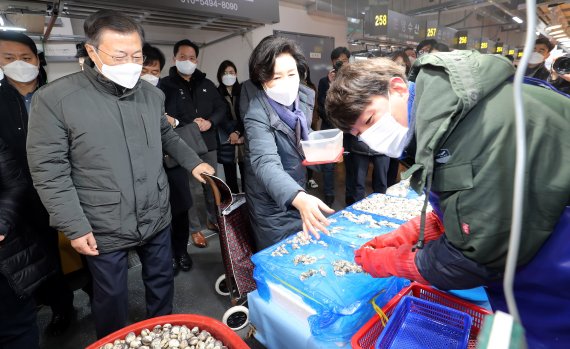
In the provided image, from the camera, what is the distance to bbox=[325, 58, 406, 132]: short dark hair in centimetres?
100

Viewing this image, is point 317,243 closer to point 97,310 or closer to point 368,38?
point 97,310

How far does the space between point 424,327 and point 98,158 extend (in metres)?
1.51

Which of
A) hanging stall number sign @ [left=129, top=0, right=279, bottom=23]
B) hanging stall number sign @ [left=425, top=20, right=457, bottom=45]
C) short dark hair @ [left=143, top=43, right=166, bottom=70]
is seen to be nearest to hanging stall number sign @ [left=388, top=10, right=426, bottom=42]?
hanging stall number sign @ [left=425, top=20, right=457, bottom=45]

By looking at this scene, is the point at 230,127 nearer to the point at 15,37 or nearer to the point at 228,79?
the point at 228,79

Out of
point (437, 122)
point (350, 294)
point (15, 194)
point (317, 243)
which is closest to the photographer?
point (437, 122)

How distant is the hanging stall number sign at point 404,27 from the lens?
22.1 ft

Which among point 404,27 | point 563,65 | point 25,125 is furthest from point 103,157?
point 404,27

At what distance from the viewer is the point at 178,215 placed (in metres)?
2.49

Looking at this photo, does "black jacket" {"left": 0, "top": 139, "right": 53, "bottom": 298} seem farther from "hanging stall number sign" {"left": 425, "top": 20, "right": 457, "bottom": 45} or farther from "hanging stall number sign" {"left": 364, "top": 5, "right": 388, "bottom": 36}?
"hanging stall number sign" {"left": 425, "top": 20, "right": 457, "bottom": 45}

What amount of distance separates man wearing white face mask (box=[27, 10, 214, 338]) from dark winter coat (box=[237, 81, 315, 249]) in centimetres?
50

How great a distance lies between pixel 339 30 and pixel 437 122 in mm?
6520

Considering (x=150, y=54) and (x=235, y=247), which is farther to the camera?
(x=150, y=54)

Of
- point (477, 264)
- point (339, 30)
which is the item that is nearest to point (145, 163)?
point (477, 264)

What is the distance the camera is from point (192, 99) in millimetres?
2947
